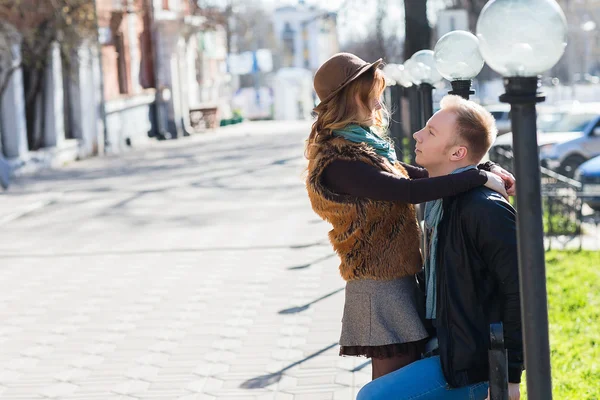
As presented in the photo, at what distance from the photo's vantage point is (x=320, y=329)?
678 centimetres

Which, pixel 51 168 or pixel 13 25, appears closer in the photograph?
pixel 13 25

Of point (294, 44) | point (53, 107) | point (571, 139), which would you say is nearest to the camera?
point (571, 139)

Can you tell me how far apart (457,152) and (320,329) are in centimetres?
373

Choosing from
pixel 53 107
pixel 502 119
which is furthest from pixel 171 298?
pixel 502 119

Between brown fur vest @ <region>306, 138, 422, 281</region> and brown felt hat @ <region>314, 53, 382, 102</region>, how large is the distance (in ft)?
0.58

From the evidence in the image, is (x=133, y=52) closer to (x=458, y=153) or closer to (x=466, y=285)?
(x=458, y=153)

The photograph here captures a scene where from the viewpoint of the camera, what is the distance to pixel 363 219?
3.37m

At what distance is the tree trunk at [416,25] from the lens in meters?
10.7

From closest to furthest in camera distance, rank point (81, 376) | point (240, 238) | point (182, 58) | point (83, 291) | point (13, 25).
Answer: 1. point (81, 376)
2. point (83, 291)
3. point (240, 238)
4. point (13, 25)
5. point (182, 58)

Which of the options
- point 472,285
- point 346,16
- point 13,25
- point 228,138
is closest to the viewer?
point 472,285

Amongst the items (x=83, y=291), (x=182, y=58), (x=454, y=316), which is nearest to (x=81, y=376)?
(x=83, y=291)

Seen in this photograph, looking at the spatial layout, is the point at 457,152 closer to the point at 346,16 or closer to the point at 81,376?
the point at 81,376

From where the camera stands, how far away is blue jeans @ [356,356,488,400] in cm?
312

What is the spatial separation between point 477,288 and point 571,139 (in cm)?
1863
